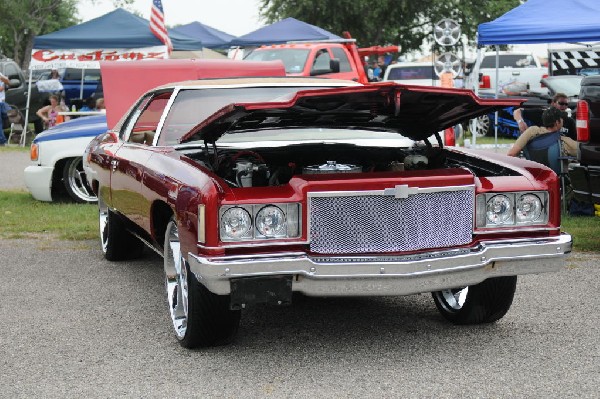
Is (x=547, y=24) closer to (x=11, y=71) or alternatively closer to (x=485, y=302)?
(x=485, y=302)

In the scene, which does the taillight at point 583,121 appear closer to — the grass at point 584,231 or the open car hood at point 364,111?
the grass at point 584,231

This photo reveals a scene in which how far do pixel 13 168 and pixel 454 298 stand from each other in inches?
475

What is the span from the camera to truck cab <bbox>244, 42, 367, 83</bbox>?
18578 millimetres

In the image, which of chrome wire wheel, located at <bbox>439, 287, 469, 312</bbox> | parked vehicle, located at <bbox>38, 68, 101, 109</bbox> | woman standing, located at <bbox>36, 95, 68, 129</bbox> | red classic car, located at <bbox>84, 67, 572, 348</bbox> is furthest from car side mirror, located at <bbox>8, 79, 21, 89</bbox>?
chrome wire wheel, located at <bbox>439, 287, 469, 312</bbox>

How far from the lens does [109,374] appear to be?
4.93m

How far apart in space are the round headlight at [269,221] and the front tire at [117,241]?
3137 mm

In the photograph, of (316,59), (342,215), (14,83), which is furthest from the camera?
(14,83)

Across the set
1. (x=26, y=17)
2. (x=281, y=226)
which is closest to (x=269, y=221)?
(x=281, y=226)

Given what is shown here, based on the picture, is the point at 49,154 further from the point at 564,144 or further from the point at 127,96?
the point at 564,144

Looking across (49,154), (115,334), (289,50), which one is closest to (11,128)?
(289,50)

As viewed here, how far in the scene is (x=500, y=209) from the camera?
5.28 meters

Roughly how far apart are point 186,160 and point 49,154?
20.0 feet

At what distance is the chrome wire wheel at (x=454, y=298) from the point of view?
5.92m

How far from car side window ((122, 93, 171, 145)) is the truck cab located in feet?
36.4
